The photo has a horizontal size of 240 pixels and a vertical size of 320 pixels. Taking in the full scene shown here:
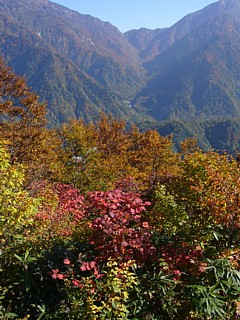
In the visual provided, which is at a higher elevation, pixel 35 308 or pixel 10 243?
pixel 10 243

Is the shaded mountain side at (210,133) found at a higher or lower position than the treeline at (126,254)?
lower

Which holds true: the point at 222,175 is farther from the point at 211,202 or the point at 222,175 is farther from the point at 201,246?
the point at 201,246

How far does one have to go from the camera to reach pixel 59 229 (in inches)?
348

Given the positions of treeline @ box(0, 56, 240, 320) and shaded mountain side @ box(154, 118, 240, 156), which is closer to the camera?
→ treeline @ box(0, 56, 240, 320)

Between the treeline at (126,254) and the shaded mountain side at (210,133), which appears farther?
→ the shaded mountain side at (210,133)

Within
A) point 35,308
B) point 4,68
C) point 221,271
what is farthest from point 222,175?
point 4,68

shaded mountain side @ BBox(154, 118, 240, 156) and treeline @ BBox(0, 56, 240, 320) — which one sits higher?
treeline @ BBox(0, 56, 240, 320)

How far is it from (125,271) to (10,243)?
10.4 feet

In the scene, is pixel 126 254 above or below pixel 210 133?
above

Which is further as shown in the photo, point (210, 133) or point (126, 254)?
point (210, 133)

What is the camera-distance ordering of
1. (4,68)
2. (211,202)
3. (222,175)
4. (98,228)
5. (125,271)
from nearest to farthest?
(125,271) < (98,228) < (211,202) < (222,175) < (4,68)

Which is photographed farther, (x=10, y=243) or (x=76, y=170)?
(x=76, y=170)

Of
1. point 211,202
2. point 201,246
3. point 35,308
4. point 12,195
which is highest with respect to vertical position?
point 12,195

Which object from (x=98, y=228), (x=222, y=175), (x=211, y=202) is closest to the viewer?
(x=98, y=228)
